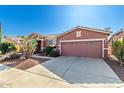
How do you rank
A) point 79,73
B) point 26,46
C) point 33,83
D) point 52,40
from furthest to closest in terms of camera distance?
point 52,40, point 26,46, point 79,73, point 33,83

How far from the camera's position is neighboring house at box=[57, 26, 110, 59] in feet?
41.2

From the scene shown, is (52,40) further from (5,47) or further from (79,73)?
(79,73)

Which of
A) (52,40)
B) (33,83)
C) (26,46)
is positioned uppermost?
(52,40)

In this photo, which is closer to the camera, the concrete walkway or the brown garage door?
the concrete walkway

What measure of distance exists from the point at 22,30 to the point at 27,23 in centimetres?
123

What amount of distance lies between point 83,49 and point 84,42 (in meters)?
0.84

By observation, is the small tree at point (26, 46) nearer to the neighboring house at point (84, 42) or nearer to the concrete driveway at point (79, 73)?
the concrete driveway at point (79, 73)

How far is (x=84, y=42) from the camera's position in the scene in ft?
44.4

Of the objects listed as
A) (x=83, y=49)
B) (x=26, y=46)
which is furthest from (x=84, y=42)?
(x=26, y=46)

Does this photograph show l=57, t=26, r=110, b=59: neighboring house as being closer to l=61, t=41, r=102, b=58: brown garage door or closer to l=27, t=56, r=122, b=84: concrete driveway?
l=61, t=41, r=102, b=58: brown garage door

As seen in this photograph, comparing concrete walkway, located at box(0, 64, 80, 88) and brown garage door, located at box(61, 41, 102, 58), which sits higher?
brown garage door, located at box(61, 41, 102, 58)

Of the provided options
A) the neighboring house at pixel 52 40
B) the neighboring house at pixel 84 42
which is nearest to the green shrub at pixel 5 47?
the neighboring house at pixel 52 40

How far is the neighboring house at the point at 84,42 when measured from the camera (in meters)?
12.6

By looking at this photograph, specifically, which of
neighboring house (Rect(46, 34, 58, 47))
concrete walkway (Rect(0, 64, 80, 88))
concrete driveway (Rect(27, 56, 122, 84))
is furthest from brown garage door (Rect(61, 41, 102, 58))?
concrete walkway (Rect(0, 64, 80, 88))
